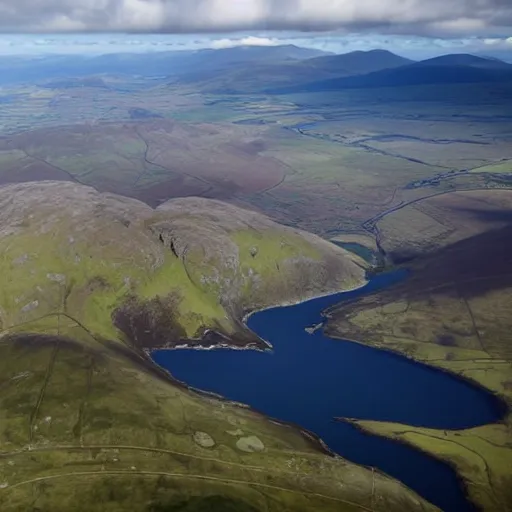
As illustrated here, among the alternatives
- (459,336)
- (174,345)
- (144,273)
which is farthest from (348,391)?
(144,273)

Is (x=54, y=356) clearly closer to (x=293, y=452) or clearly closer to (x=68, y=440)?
(x=68, y=440)

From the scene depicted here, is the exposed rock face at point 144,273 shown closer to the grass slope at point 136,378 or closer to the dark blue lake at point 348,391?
the grass slope at point 136,378

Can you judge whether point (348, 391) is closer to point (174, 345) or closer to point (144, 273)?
point (174, 345)

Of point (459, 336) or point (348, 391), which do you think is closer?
point (348, 391)

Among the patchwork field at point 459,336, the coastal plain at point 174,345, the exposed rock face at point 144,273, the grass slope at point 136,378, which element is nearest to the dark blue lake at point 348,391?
the patchwork field at point 459,336

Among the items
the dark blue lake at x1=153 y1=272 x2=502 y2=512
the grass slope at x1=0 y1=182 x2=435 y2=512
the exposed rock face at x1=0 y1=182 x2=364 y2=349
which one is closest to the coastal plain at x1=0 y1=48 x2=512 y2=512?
the grass slope at x1=0 y1=182 x2=435 y2=512

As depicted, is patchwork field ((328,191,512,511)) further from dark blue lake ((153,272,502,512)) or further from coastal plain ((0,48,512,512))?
dark blue lake ((153,272,502,512))
